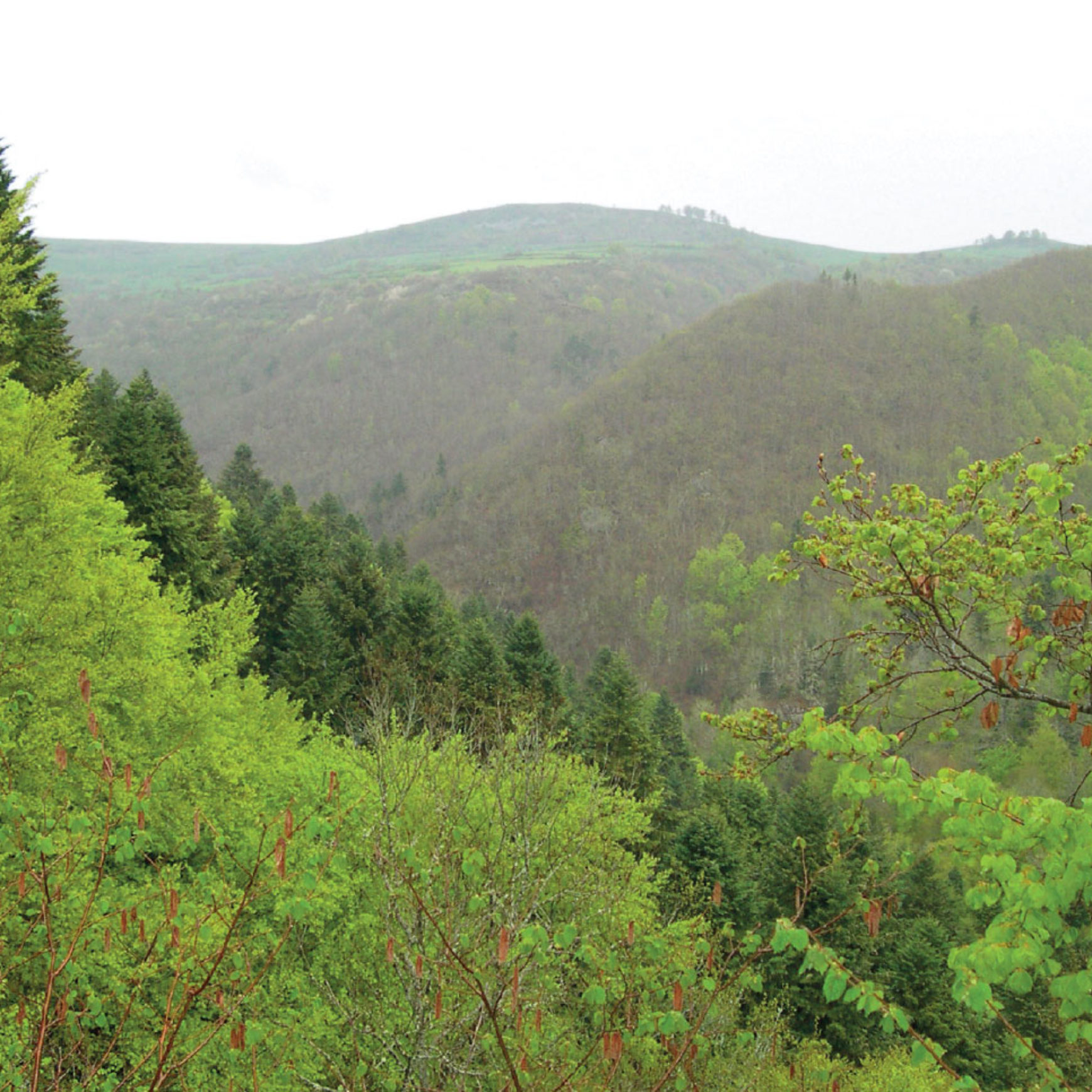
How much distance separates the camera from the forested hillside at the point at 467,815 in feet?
14.3

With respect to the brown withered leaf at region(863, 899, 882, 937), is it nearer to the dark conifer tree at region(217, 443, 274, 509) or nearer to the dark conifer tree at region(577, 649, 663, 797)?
the dark conifer tree at region(577, 649, 663, 797)

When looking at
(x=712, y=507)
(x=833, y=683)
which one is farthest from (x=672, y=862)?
(x=712, y=507)

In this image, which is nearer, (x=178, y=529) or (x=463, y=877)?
(x=463, y=877)

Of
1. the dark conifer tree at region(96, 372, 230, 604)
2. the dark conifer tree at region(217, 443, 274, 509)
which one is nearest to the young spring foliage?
the dark conifer tree at region(96, 372, 230, 604)

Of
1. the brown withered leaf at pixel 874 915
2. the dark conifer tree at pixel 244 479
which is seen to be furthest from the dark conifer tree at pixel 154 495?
the dark conifer tree at pixel 244 479

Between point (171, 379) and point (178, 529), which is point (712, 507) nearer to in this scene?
point (178, 529)

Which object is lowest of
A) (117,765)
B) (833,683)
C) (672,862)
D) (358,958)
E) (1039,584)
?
(833,683)

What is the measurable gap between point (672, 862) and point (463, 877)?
669 inches

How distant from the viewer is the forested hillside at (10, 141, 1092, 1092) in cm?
436

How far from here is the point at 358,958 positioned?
13.2 meters

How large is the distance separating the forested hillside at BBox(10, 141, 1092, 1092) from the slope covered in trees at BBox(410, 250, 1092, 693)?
1933 inches

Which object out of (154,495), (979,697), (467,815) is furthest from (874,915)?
(154,495)

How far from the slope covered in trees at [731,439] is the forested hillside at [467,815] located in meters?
49.1

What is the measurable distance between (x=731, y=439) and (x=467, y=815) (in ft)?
391
